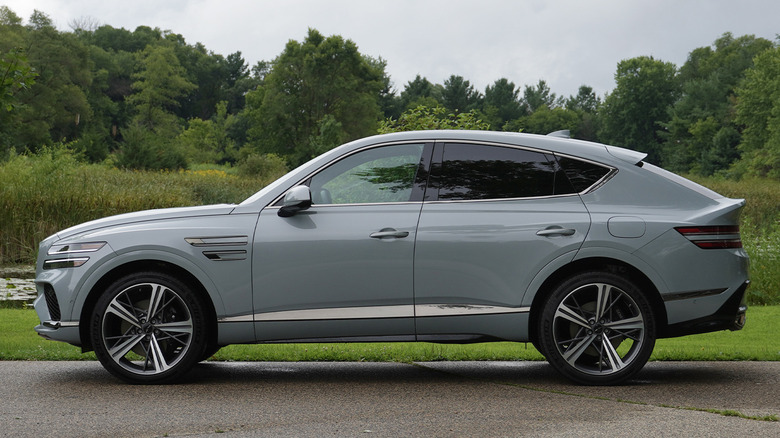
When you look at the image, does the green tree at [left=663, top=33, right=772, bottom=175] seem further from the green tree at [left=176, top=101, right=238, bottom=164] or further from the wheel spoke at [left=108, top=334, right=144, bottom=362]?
the wheel spoke at [left=108, top=334, right=144, bottom=362]

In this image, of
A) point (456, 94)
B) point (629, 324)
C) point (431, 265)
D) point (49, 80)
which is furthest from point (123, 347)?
point (456, 94)

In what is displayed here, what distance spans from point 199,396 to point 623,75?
99184mm

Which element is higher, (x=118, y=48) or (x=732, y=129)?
(x=118, y=48)

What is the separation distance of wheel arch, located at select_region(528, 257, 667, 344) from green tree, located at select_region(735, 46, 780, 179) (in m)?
67.0

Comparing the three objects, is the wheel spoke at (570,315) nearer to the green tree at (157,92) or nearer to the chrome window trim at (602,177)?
the chrome window trim at (602,177)

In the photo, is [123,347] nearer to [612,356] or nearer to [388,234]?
[388,234]

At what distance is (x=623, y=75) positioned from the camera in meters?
99.9

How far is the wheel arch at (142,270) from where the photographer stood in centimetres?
630

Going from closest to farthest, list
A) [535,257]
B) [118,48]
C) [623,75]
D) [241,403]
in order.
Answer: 1. [241,403]
2. [535,257]
3. [623,75]
4. [118,48]

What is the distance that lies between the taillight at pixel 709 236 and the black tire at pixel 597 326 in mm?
508

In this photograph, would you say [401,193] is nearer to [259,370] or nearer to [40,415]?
[259,370]

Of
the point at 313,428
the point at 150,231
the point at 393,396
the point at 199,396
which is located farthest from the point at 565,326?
the point at 150,231

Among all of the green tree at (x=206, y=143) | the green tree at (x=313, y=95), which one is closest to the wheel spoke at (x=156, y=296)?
the green tree at (x=313, y=95)

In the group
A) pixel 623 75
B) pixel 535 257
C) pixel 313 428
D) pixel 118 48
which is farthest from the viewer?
pixel 118 48
